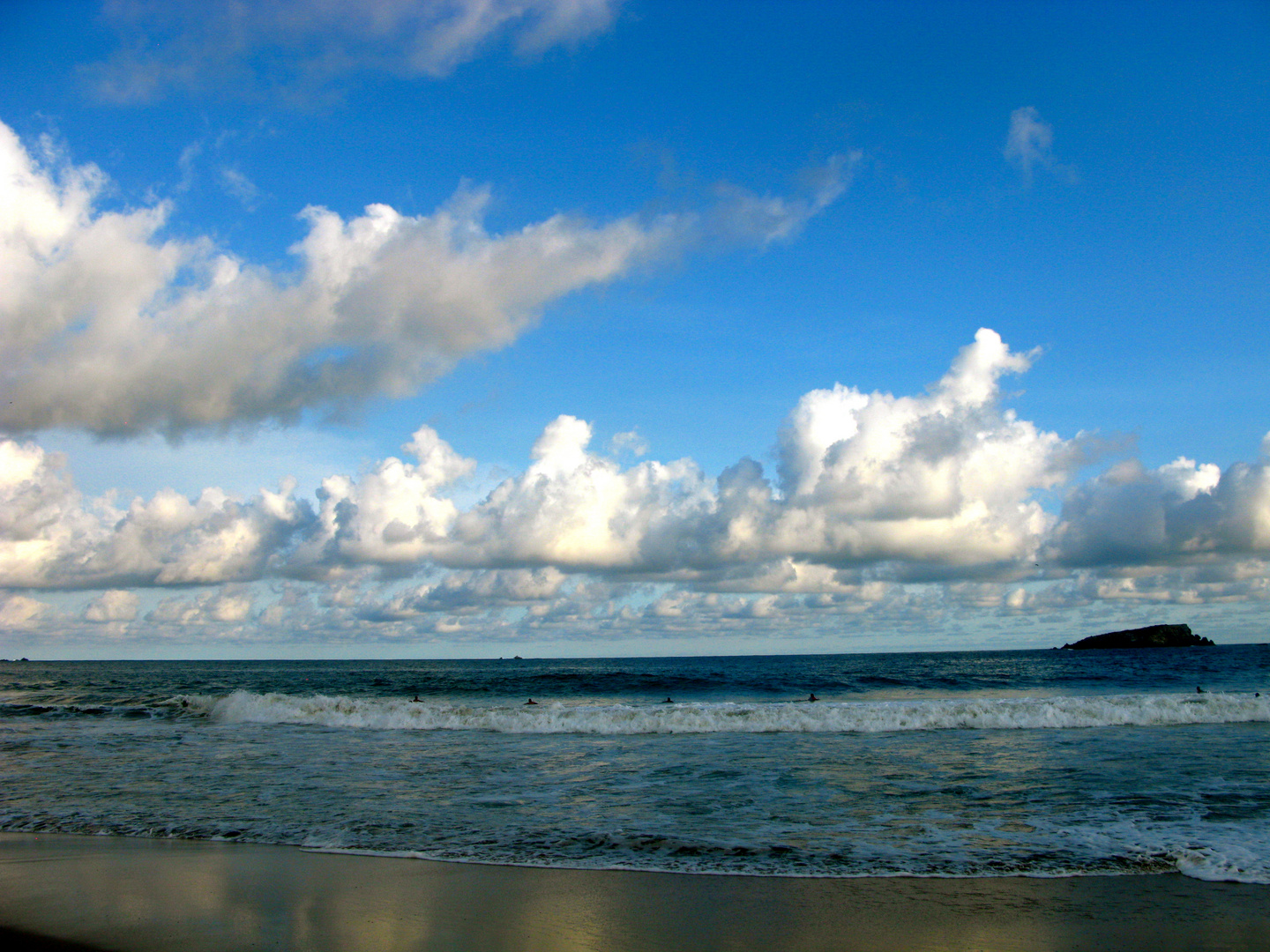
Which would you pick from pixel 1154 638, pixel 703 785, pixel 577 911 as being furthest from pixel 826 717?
pixel 1154 638

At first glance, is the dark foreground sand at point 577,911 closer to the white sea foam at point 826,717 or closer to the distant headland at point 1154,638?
the white sea foam at point 826,717

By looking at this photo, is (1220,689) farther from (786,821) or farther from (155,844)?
(155,844)

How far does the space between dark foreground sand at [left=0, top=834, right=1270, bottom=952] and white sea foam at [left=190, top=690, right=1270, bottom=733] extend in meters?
17.9

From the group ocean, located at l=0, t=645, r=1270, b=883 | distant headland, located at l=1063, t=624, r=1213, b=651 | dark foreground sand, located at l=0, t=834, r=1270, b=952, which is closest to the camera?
dark foreground sand, located at l=0, t=834, r=1270, b=952

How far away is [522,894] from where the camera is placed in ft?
28.4

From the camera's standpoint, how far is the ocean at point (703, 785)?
10.6 meters

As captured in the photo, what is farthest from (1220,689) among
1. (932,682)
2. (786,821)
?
(786,821)

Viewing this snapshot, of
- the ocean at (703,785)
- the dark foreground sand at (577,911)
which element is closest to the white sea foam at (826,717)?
the ocean at (703,785)

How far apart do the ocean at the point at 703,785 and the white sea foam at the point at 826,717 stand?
0.12 metres

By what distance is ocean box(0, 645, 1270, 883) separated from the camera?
418 inches

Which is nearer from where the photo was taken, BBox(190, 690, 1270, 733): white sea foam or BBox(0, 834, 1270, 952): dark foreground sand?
BBox(0, 834, 1270, 952): dark foreground sand

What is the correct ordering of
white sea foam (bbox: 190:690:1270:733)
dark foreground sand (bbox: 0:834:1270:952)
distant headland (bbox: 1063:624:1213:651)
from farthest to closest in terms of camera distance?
distant headland (bbox: 1063:624:1213:651)
white sea foam (bbox: 190:690:1270:733)
dark foreground sand (bbox: 0:834:1270:952)

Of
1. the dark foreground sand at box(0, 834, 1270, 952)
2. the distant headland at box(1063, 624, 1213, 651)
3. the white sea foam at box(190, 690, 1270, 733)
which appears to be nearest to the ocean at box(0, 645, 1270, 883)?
the white sea foam at box(190, 690, 1270, 733)

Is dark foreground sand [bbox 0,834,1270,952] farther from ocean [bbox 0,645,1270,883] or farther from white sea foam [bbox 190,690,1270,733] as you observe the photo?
white sea foam [bbox 190,690,1270,733]
